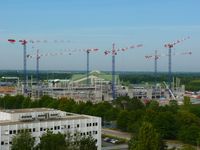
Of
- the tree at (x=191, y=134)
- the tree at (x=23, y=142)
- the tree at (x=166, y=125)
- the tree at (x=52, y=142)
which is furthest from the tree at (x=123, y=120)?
the tree at (x=23, y=142)

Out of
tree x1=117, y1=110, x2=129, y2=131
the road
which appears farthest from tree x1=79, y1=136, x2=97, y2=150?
tree x1=117, y1=110, x2=129, y2=131

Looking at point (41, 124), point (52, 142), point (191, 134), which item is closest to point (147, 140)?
point (52, 142)

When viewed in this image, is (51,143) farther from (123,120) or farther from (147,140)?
(123,120)

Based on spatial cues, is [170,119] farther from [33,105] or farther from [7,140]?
[33,105]

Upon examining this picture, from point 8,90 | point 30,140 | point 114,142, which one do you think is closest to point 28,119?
point 30,140

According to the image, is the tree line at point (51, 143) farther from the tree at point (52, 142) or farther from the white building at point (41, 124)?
the white building at point (41, 124)

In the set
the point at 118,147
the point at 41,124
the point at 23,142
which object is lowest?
the point at 118,147

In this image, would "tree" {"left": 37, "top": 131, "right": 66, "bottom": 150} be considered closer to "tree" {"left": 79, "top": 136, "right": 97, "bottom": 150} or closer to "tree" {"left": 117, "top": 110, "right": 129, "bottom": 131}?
"tree" {"left": 79, "top": 136, "right": 97, "bottom": 150}

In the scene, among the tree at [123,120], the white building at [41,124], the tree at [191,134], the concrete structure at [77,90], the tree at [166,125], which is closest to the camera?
the white building at [41,124]
